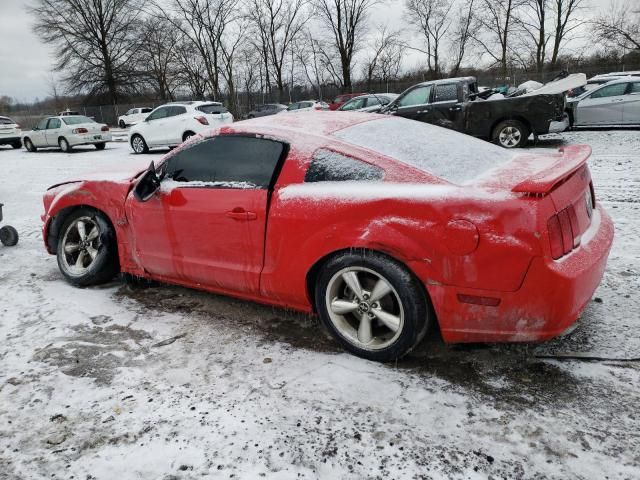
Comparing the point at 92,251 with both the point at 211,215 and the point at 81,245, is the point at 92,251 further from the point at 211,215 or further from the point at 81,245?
the point at 211,215

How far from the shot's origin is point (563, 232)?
2475 millimetres

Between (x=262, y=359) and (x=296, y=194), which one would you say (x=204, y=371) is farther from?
(x=296, y=194)

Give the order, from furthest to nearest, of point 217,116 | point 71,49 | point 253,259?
point 71,49, point 217,116, point 253,259

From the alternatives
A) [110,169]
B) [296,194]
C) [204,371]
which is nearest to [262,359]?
[204,371]

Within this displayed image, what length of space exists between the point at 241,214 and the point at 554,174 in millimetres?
1849

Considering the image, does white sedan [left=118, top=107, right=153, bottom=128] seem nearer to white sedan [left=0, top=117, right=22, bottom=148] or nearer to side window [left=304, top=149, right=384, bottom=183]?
white sedan [left=0, top=117, right=22, bottom=148]

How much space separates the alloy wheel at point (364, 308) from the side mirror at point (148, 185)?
5.40 ft

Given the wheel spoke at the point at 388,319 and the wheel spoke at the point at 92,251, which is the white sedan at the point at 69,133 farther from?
the wheel spoke at the point at 388,319

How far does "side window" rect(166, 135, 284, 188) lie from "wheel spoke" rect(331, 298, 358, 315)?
2.84ft

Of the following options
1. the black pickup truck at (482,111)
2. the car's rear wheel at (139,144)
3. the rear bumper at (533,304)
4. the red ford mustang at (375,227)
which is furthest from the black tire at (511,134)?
the car's rear wheel at (139,144)

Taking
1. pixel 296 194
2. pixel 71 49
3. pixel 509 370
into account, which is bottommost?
pixel 509 370

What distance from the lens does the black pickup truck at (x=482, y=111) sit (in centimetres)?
1026

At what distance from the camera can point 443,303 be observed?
2.58m

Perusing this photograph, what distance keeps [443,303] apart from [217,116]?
46.0 feet
